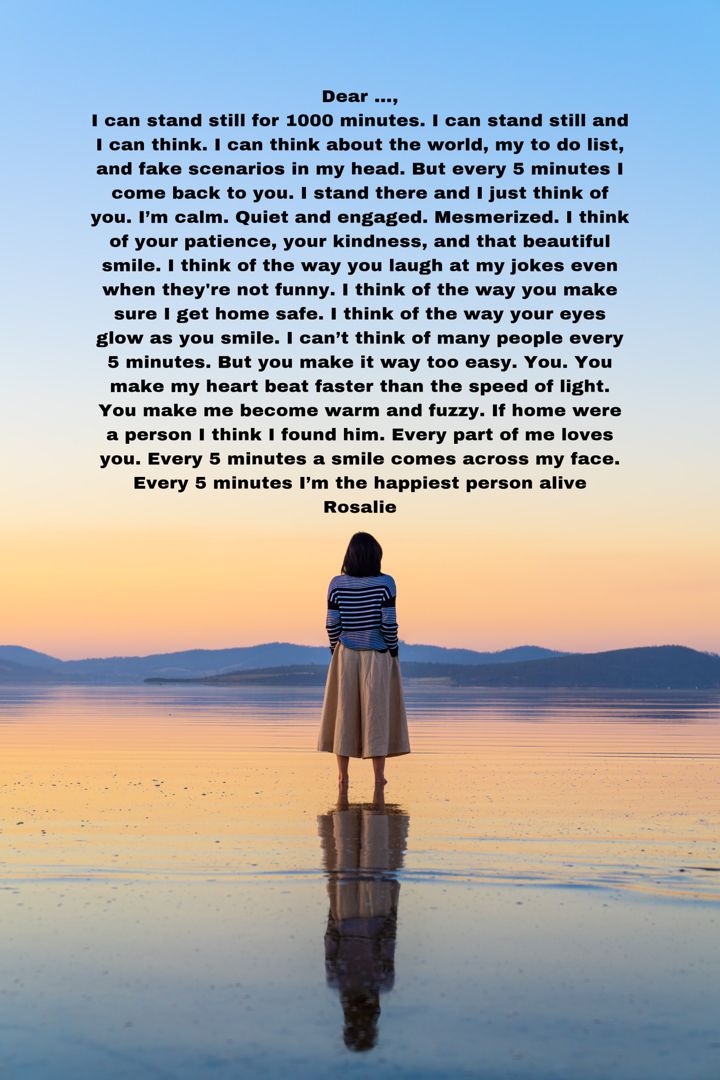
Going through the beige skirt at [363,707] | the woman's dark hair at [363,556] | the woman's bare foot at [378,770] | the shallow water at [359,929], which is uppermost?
the woman's dark hair at [363,556]

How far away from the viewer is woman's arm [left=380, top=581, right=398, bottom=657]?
1154 cm

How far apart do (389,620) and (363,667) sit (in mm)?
482

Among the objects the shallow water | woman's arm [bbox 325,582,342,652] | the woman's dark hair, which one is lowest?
the shallow water

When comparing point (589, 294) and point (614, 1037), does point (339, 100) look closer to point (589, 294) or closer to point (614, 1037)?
point (589, 294)

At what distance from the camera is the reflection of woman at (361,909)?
14.0 feet

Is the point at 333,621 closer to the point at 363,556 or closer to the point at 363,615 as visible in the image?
the point at 363,615

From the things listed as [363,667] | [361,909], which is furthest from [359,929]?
[363,667]

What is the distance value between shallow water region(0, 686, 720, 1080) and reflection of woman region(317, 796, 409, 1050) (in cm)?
2

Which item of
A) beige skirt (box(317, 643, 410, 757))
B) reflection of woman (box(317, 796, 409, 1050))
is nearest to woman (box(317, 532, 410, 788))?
beige skirt (box(317, 643, 410, 757))

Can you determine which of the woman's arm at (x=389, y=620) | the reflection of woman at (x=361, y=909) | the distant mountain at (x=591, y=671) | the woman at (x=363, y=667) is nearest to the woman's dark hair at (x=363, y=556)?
the woman at (x=363, y=667)

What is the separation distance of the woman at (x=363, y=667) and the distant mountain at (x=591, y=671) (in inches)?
4866

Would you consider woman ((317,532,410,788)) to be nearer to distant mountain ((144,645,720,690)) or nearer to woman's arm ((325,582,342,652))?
woman's arm ((325,582,342,652))

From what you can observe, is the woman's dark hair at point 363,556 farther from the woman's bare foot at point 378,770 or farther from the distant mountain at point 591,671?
the distant mountain at point 591,671

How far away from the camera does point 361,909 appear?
592 centimetres
